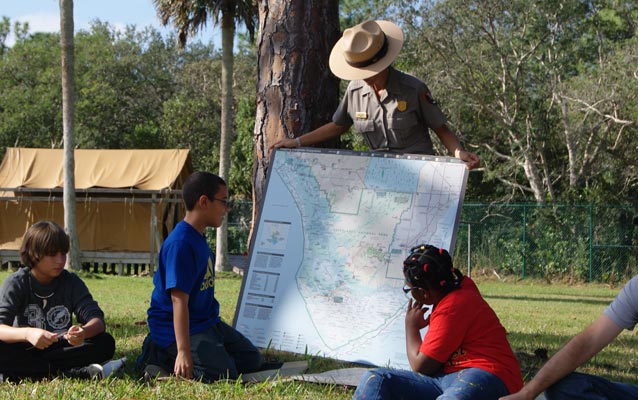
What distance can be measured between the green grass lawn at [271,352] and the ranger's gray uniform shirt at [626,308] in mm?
2015

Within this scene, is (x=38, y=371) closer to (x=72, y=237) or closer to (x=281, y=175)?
(x=281, y=175)

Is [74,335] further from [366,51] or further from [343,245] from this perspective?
[366,51]

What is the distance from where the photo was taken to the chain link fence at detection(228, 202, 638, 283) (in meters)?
23.4

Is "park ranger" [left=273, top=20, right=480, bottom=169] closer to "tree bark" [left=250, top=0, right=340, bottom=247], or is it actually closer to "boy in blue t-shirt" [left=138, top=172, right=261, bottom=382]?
"tree bark" [left=250, top=0, right=340, bottom=247]

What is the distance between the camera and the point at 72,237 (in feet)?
72.5

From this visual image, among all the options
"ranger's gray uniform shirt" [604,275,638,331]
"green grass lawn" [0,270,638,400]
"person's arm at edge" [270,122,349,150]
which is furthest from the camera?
"person's arm at edge" [270,122,349,150]

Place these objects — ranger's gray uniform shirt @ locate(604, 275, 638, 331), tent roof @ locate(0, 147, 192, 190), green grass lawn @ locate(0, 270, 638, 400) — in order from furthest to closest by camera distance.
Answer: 1. tent roof @ locate(0, 147, 192, 190)
2. green grass lawn @ locate(0, 270, 638, 400)
3. ranger's gray uniform shirt @ locate(604, 275, 638, 331)

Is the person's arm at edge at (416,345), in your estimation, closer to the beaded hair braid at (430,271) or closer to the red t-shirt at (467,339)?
the red t-shirt at (467,339)

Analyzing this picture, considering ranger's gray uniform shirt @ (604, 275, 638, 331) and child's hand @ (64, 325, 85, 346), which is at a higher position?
ranger's gray uniform shirt @ (604, 275, 638, 331)

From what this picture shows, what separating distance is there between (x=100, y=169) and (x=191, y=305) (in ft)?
68.0

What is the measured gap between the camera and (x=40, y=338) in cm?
539

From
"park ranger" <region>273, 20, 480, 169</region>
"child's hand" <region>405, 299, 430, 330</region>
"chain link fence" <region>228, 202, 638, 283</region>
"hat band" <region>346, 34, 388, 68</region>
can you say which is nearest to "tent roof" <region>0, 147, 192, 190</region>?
"chain link fence" <region>228, 202, 638, 283</region>

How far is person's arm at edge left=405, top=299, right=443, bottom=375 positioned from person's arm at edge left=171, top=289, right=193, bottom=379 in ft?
4.99

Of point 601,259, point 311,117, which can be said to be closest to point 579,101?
point 601,259
